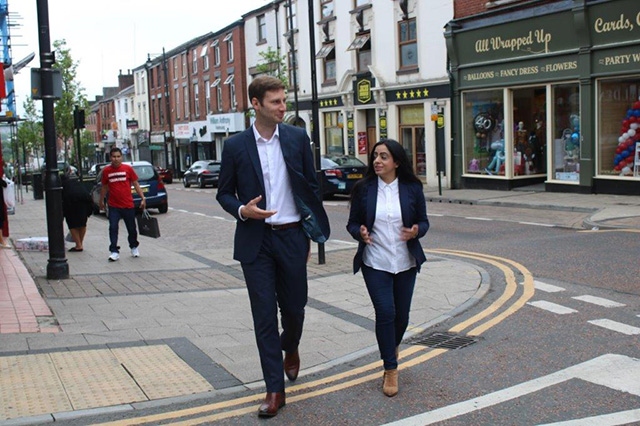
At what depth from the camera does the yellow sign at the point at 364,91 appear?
32.3 metres

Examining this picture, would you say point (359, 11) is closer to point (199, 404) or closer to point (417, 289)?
point (417, 289)

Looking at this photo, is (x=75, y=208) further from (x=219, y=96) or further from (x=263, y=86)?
(x=219, y=96)

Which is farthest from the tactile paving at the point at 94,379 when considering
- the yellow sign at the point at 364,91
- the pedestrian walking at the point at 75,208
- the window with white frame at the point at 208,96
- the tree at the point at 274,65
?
the window with white frame at the point at 208,96

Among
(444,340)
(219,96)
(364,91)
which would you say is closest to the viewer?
(444,340)

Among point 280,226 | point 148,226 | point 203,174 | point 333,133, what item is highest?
point 333,133

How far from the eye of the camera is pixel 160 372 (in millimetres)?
5918

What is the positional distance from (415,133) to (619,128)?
10.5 m

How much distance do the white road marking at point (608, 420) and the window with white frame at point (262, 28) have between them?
1606 inches

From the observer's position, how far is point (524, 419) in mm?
4770

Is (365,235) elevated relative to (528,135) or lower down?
lower down

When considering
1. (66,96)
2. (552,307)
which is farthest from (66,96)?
(552,307)

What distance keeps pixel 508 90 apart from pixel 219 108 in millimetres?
30580

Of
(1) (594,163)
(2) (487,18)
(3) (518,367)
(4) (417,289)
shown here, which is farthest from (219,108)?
(3) (518,367)

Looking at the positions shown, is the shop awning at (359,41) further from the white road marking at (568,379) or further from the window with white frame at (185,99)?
the window with white frame at (185,99)
